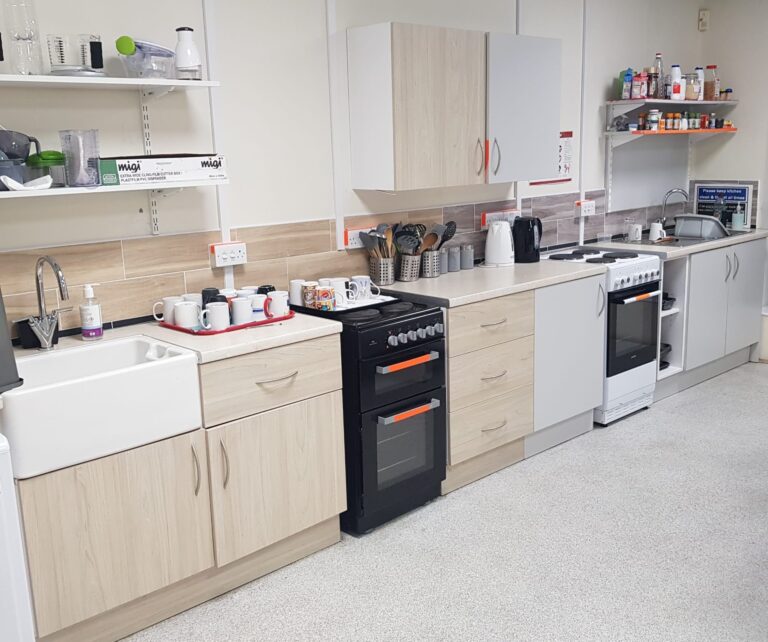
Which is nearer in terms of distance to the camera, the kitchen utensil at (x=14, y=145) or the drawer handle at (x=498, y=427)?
the kitchen utensil at (x=14, y=145)

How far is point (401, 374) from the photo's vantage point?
10.5 feet

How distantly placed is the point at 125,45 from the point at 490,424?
2153 mm

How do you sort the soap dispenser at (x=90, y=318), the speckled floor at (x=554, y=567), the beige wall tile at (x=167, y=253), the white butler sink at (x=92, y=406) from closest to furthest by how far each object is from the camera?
the white butler sink at (x=92, y=406) → the speckled floor at (x=554, y=567) → the soap dispenser at (x=90, y=318) → the beige wall tile at (x=167, y=253)

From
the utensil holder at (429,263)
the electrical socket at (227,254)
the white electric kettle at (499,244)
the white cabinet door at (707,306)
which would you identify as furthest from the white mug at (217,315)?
the white cabinet door at (707,306)

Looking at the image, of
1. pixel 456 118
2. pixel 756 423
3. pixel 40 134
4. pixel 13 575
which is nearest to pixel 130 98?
pixel 40 134

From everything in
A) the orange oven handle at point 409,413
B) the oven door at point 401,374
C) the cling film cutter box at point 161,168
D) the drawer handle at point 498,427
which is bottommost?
the drawer handle at point 498,427

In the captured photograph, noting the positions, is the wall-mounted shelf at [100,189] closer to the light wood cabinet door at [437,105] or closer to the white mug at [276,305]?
the white mug at [276,305]

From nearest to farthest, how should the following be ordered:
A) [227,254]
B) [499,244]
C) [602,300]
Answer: [227,254], [602,300], [499,244]

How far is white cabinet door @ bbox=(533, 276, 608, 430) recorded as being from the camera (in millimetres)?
3879

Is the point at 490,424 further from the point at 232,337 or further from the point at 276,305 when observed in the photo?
the point at 232,337

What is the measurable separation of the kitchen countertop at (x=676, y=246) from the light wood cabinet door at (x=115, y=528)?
3.00 m

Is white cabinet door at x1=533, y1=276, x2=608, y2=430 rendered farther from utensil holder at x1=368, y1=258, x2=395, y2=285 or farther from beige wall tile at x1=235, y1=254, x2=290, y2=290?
beige wall tile at x1=235, y1=254, x2=290, y2=290

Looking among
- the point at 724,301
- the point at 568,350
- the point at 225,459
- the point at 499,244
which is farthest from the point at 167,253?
the point at 724,301

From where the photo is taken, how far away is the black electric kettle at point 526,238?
433cm
